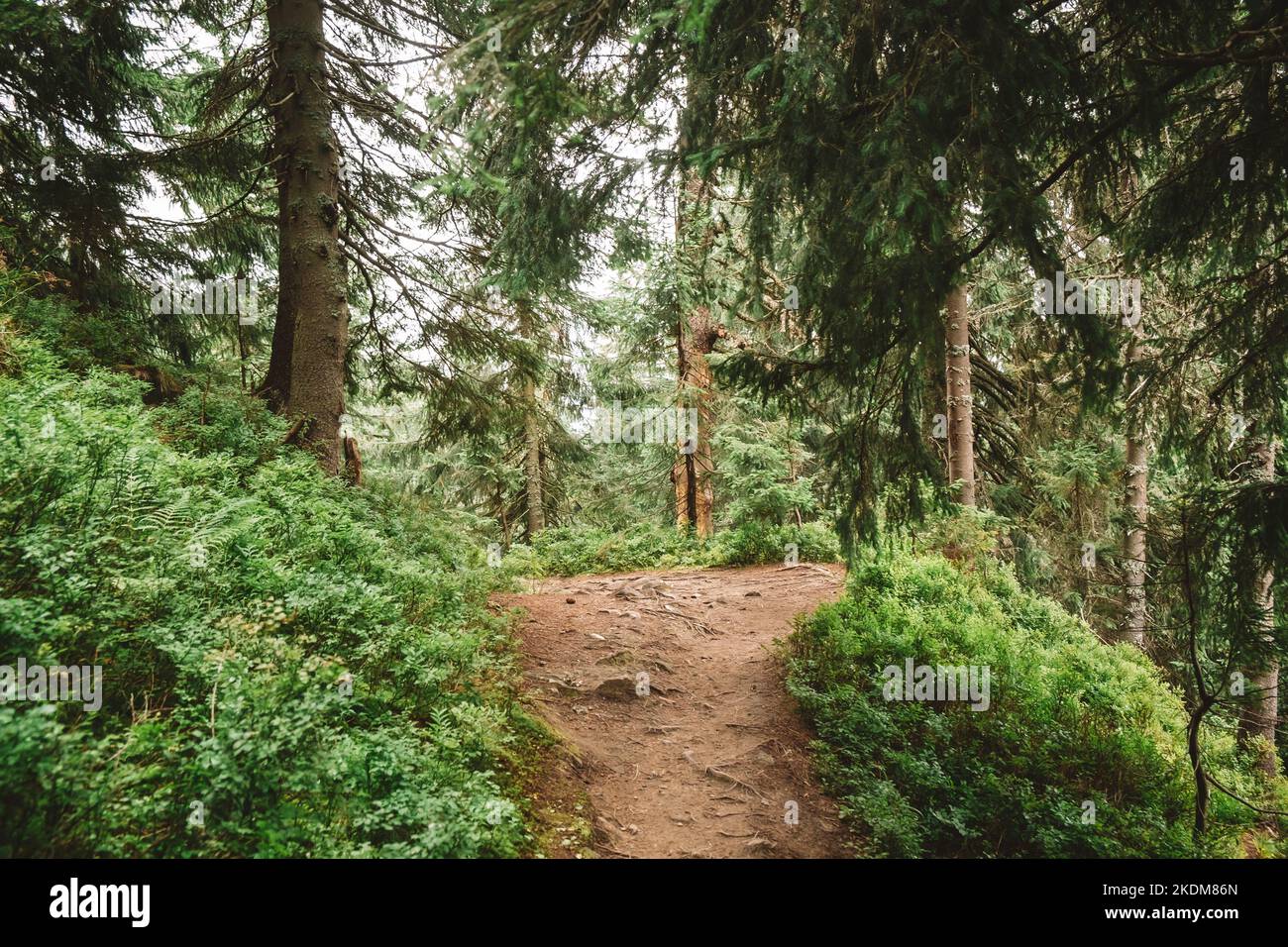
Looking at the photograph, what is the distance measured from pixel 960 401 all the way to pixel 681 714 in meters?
7.41

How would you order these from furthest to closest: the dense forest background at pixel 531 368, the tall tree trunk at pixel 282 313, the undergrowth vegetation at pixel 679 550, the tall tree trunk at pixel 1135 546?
the undergrowth vegetation at pixel 679 550 < the tall tree trunk at pixel 1135 546 < the tall tree trunk at pixel 282 313 < the dense forest background at pixel 531 368

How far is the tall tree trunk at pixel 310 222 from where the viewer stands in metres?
7.67

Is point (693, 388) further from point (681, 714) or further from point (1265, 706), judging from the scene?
point (1265, 706)

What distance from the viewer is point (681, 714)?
6.93 metres

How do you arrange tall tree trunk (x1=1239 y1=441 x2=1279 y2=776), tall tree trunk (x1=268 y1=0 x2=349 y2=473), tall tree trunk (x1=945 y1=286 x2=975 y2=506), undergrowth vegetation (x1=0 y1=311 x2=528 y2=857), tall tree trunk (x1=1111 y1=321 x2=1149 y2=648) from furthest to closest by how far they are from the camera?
tall tree trunk (x1=1111 y1=321 x2=1149 y2=648), tall tree trunk (x1=945 y1=286 x2=975 y2=506), tall tree trunk (x1=268 y1=0 x2=349 y2=473), tall tree trunk (x1=1239 y1=441 x2=1279 y2=776), undergrowth vegetation (x1=0 y1=311 x2=528 y2=857)

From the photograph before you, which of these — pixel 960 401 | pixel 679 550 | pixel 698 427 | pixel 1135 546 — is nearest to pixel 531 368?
pixel 698 427

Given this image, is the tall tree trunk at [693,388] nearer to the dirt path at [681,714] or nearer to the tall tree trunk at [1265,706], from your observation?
the dirt path at [681,714]

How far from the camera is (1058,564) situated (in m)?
13.6

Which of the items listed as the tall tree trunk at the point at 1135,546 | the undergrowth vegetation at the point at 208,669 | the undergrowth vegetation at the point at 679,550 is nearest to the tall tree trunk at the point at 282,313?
the undergrowth vegetation at the point at 208,669

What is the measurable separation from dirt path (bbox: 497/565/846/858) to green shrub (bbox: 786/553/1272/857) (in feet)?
1.64

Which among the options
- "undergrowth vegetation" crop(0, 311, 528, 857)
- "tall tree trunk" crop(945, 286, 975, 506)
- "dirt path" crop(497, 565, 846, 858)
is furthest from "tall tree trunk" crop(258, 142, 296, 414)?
"tall tree trunk" crop(945, 286, 975, 506)

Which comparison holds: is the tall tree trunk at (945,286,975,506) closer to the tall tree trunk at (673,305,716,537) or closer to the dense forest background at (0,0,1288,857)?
the dense forest background at (0,0,1288,857)

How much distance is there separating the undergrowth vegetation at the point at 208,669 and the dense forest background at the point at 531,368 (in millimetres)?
27

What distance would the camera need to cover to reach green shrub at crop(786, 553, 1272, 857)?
16.9 feet
